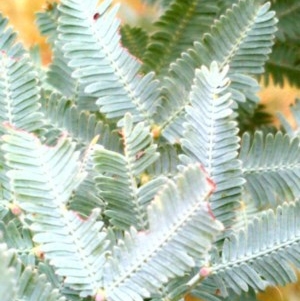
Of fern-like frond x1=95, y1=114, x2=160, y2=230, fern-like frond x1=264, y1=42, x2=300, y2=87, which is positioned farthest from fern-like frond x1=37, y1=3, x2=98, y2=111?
fern-like frond x1=264, y1=42, x2=300, y2=87

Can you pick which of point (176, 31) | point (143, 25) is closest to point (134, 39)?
point (176, 31)

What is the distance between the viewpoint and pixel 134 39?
2.06 feet

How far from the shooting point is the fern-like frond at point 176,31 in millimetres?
583

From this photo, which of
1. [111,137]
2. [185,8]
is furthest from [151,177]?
[185,8]

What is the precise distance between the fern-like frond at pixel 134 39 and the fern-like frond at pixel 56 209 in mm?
259

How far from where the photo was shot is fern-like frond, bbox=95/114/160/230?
1.34 feet

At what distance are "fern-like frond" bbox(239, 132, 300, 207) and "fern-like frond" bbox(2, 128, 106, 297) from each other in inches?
6.2

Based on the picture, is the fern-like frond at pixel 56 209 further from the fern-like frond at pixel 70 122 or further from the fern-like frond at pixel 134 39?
the fern-like frond at pixel 134 39

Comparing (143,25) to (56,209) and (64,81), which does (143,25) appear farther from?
(56,209)

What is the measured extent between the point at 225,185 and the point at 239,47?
137 mm

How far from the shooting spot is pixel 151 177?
46cm

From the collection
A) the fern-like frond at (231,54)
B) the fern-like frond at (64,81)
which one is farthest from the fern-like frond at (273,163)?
the fern-like frond at (64,81)

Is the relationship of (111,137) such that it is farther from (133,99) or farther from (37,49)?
(37,49)

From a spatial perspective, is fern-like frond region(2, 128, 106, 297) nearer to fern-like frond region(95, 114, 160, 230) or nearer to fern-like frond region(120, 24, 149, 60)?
fern-like frond region(95, 114, 160, 230)
